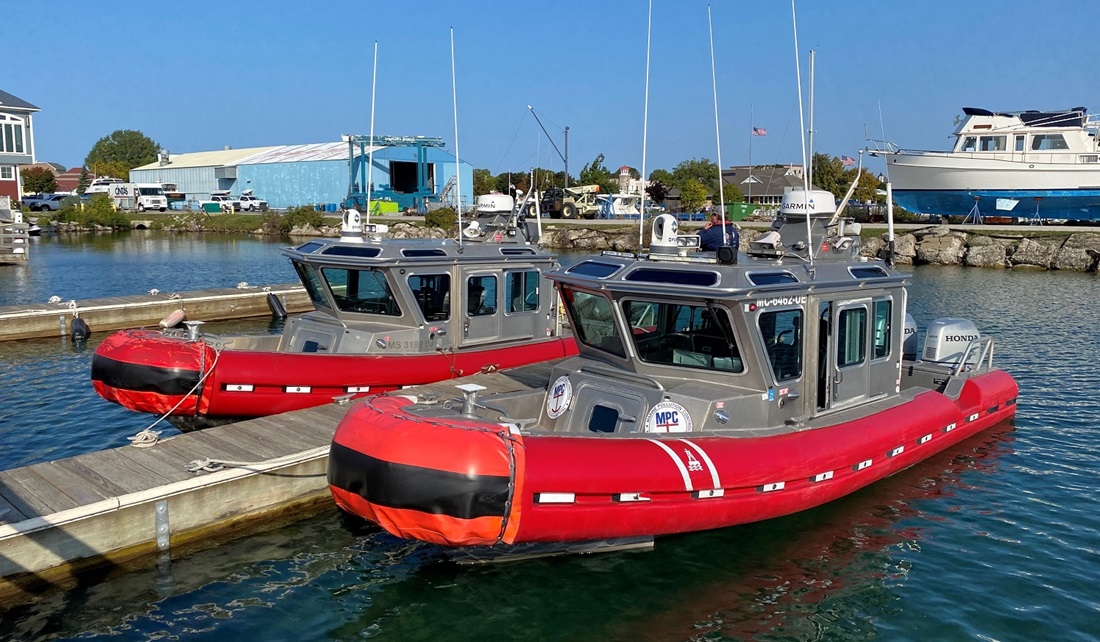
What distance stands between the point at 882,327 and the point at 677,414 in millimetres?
3367

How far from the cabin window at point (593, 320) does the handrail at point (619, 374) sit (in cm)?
20

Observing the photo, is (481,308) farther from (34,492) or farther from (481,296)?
(34,492)

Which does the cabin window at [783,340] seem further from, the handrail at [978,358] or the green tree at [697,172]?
the green tree at [697,172]

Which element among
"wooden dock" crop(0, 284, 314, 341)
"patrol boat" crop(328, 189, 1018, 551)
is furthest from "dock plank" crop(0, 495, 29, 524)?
"wooden dock" crop(0, 284, 314, 341)

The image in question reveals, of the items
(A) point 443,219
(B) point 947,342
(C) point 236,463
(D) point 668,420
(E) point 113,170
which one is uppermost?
(E) point 113,170

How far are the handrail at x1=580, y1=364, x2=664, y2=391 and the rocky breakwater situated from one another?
3296cm

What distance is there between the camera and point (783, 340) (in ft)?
29.2

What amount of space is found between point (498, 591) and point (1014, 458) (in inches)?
319

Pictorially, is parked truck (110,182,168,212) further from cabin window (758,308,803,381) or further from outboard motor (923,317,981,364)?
cabin window (758,308,803,381)

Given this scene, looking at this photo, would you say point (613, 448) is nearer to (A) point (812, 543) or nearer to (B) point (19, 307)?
(A) point (812, 543)

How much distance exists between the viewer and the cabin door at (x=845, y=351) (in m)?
9.41

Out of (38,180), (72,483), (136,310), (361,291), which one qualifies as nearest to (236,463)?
(72,483)

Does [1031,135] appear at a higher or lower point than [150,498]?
higher

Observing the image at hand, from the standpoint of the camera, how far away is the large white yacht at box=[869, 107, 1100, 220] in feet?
159
